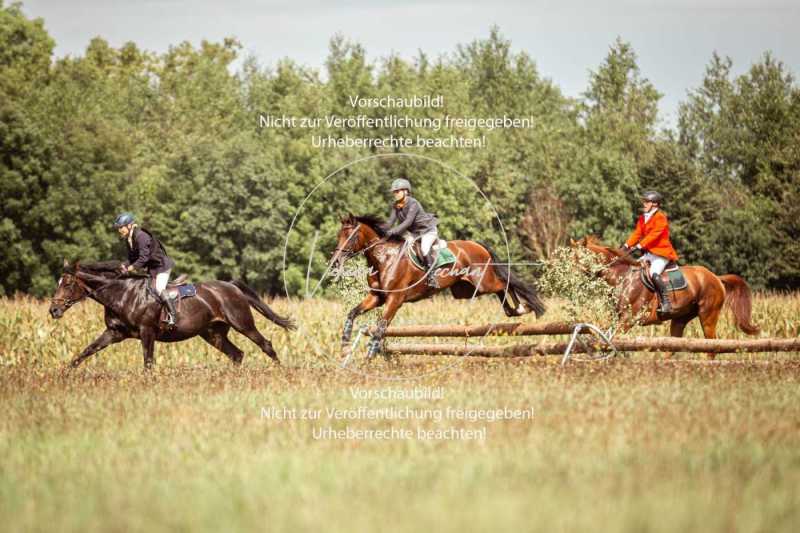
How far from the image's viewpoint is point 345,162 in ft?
132

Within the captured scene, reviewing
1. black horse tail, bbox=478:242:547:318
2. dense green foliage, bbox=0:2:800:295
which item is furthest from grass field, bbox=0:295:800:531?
dense green foliage, bbox=0:2:800:295

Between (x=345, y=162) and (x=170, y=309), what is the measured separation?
84.9ft

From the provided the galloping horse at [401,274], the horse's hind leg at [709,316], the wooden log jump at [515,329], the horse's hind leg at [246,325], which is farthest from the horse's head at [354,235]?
the horse's hind leg at [709,316]

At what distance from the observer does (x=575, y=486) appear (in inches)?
274

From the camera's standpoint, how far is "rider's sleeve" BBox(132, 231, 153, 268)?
1424cm

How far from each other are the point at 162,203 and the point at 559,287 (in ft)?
115

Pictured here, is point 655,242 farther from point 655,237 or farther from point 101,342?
point 101,342

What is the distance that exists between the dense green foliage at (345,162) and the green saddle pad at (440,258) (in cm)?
1394

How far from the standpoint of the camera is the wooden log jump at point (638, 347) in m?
14.0

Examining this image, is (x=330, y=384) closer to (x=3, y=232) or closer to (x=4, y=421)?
(x=4, y=421)

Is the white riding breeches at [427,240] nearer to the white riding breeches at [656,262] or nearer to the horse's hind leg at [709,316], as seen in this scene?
the white riding breeches at [656,262]

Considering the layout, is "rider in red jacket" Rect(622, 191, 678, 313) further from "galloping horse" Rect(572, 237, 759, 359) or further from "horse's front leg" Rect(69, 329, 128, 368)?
"horse's front leg" Rect(69, 329, 128, 368)

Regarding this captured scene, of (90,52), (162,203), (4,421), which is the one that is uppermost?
(90,52)

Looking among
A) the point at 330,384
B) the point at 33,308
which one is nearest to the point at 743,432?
the point at 330,384
